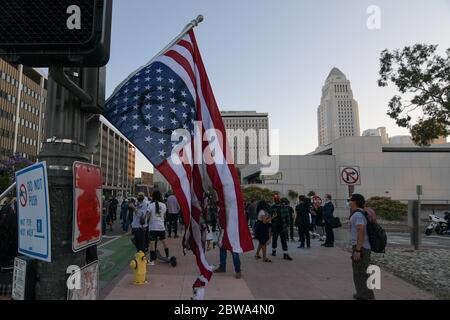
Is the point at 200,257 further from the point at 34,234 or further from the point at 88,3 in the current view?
the point at 88,3

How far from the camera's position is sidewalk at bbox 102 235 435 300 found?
Result: 6559 millimetres

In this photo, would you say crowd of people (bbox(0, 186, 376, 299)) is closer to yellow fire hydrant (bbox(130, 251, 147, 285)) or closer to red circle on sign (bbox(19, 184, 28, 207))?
yellow fire hydrant (bbox(130, 251, 147, 285))

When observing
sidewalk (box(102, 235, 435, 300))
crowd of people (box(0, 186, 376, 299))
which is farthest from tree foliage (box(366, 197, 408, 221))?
sidewalk (box(102, 235, 435, 300))

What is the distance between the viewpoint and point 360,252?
6211 millimetres

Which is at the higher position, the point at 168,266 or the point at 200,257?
the point at 200,257

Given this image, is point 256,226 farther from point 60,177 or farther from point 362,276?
point 60,177

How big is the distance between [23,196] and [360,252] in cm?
564

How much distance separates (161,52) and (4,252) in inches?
145

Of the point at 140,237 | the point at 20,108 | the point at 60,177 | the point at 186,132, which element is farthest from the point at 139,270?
the point at 20,108

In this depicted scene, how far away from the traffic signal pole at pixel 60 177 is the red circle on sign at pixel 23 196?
230 mm

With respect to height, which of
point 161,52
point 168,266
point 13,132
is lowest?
point 168,266

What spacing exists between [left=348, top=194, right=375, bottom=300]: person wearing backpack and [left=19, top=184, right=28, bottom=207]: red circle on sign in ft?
18.1

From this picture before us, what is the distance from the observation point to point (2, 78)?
66.8m
